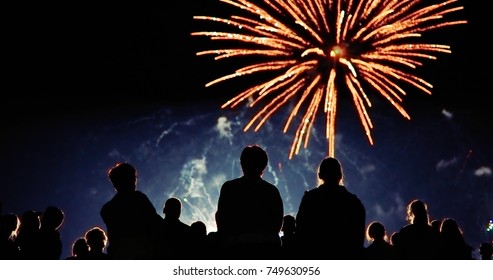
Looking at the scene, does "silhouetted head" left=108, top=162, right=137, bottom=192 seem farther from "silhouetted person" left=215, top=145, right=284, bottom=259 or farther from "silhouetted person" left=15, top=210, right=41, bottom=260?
"silhouetted person" left=15, top=210, right=41, bottom=260

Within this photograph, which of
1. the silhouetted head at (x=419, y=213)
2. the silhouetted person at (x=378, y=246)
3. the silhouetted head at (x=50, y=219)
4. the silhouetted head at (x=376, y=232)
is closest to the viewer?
the silhouetted head at (x=419, y=213)

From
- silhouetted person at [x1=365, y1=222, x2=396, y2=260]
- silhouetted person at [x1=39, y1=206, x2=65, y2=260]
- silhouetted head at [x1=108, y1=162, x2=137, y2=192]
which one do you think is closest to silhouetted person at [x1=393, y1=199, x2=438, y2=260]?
silhouetted person at [x1=365, y1=222, x2=396, y2=260]

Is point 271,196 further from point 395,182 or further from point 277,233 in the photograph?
point 395,182

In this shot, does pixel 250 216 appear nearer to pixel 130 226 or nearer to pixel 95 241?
pixel 130 226

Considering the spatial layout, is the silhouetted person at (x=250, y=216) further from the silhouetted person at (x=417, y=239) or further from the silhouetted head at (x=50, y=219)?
the silhouetted head at (x=50, y=219)

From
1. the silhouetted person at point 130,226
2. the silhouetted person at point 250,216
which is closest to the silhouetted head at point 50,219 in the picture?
the silhouetted person at point 130,226

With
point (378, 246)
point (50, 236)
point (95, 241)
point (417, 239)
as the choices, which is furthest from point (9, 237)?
point (417, 239)

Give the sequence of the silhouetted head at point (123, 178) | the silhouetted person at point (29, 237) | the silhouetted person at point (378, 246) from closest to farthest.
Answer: the silhouetted head at point (123, 178) → the silhouetted person at point (378, 246) → the silhouetted person at point (29, 237)

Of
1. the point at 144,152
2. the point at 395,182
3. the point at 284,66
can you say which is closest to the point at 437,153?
the point at 395,182
